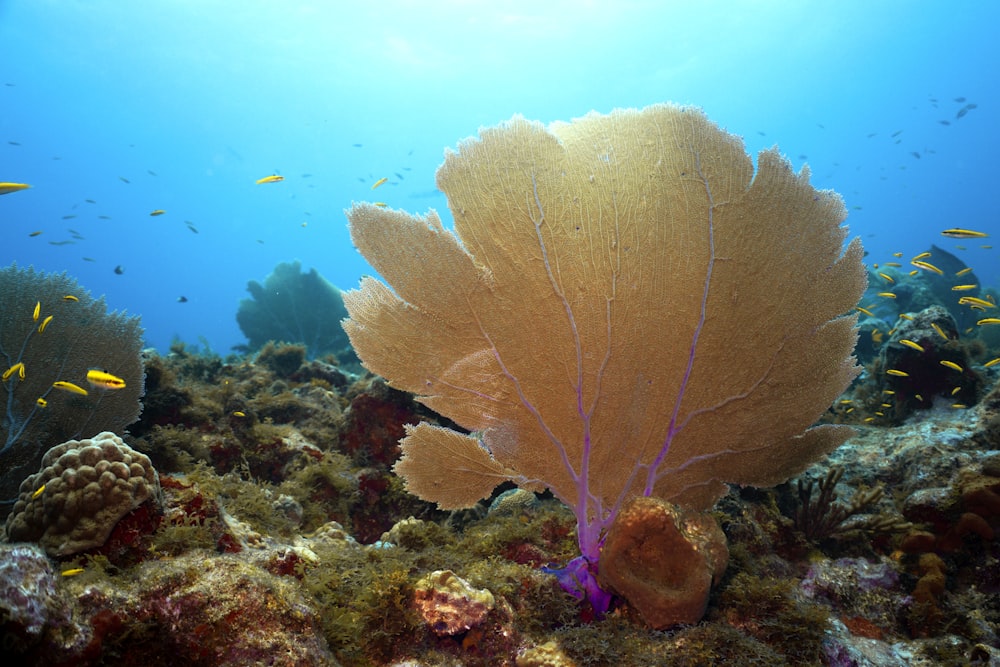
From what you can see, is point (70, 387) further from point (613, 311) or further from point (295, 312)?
point (295, 312)

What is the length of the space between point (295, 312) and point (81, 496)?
1878cm

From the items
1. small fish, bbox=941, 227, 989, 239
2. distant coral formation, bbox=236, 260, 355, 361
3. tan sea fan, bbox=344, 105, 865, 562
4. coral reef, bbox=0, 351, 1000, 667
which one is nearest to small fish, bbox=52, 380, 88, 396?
coral reef, bbox=0, 351, 1000, 667

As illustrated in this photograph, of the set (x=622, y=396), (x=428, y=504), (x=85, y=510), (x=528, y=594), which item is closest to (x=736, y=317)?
(x=622, y=396)

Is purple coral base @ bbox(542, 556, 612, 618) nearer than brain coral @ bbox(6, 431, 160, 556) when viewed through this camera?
No

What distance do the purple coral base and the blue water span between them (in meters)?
17.4

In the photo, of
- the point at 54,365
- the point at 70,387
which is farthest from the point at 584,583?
the point at 54,365

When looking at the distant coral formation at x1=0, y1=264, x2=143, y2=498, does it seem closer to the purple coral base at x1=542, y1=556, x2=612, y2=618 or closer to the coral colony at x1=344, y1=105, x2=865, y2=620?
the coral colony at x1=344, y1=105, x2=865, y2=620

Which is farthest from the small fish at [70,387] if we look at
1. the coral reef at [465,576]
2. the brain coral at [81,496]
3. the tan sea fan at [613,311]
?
the tan sea fan at [613,311]

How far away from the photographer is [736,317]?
3.21m

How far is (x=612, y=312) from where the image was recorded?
3.28 meters

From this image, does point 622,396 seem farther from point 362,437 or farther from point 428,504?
point 362,437

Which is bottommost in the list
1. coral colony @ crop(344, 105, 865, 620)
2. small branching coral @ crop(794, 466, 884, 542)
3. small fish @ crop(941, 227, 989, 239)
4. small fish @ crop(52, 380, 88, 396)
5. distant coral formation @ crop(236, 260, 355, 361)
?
small fish @ crop(52, 380, 88, 396)

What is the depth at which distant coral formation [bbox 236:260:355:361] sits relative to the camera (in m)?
19.7

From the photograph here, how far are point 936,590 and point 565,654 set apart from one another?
2.91m
